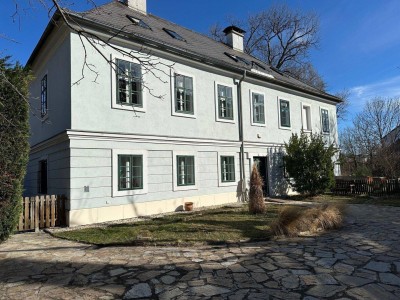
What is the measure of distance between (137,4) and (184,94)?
6826 millimetres

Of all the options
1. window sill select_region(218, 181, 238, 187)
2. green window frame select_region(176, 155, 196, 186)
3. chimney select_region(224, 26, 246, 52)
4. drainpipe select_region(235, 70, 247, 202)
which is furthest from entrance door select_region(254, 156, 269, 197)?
chimney select_region(224, 26, 246, 52)

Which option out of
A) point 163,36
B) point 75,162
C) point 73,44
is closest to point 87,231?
point 75,162

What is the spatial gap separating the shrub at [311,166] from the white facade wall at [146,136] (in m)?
1.38

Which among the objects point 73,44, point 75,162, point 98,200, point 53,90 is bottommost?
point 98,200

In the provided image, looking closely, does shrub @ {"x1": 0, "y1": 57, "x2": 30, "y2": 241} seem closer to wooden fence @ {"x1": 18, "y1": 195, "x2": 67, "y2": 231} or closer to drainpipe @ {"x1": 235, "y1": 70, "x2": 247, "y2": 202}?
wooden fence @ {"x1": 18, "y1": 195, "x2": 67, "y2": 231}

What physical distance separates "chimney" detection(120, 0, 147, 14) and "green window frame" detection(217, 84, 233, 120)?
6.32m

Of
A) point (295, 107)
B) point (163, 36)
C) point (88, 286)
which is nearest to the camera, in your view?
point (88, 286)

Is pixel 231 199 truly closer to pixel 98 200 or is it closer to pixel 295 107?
pixel 98 200

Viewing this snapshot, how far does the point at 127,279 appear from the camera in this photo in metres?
4.47

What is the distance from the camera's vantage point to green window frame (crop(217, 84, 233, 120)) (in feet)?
46.9

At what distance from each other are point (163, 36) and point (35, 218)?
9.30m

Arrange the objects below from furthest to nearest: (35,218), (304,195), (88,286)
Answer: (304,195) < (35,218) < (88,286)

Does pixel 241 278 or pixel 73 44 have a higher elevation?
pixel 73 44

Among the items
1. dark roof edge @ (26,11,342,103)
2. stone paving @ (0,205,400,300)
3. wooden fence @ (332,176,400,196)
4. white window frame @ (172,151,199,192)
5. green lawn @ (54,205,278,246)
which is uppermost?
dark roof edge @ (26,11,342,103)
